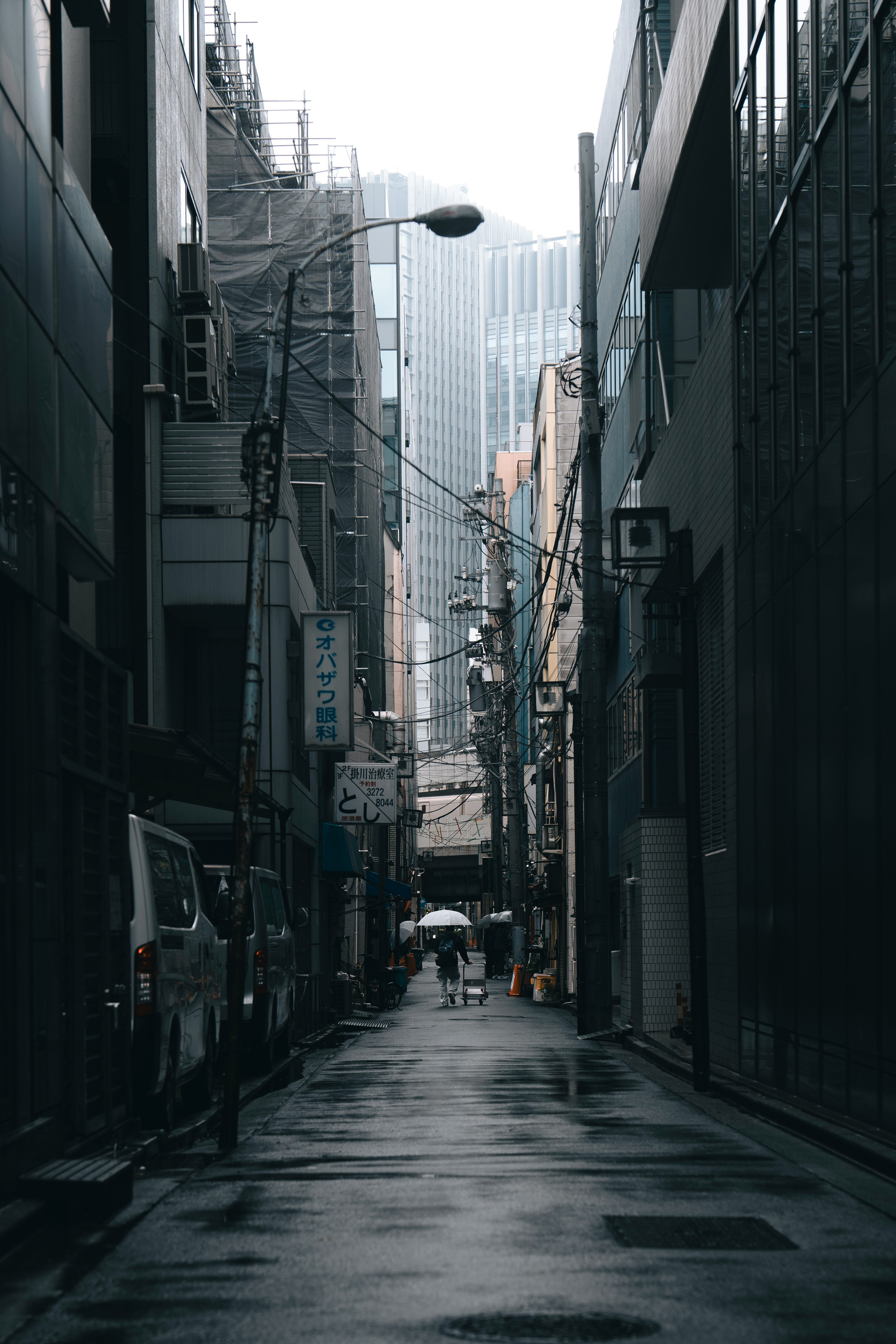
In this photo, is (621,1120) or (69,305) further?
(621,1120)

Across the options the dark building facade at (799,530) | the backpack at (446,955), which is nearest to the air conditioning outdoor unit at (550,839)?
the backpack at (446,955)

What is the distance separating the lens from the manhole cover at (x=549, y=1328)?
A: 645 cm

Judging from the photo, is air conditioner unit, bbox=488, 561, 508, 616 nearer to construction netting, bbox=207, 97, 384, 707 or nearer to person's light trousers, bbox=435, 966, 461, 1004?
construction netting, bbox=207, 97, 384, 707

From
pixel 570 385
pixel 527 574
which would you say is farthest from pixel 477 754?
pixel 570 385

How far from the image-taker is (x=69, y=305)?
1241cm

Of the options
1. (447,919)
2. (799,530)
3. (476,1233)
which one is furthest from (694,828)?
(447,919)

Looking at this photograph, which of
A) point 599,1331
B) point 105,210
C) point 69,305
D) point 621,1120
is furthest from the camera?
point 105,210

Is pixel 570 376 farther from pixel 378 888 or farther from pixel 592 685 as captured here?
pixel 592 685

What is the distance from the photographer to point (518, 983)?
50.1 metres

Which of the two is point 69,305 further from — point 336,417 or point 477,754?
point 477,754

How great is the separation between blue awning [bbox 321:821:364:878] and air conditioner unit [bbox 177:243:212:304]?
545 inches

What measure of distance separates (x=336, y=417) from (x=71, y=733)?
142 feet

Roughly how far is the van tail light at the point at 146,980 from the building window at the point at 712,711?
32.5 ft

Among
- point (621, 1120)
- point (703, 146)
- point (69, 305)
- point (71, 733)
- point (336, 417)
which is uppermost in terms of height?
point (336, 417)
